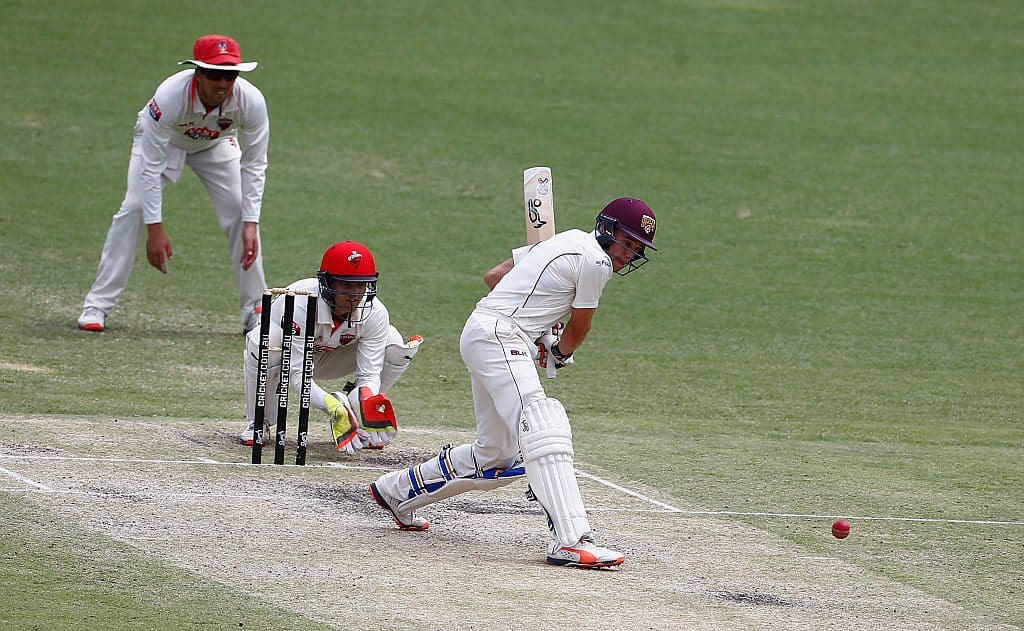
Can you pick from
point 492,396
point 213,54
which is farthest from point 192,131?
point 492,396

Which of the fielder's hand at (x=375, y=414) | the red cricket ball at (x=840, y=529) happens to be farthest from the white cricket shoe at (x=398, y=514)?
the red cricket ball at (x=840, y=529)

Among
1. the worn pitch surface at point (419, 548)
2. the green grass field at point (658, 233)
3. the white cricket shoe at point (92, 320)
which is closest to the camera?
the worn pitch surface at point (419, 548)

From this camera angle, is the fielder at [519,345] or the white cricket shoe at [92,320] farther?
the white cricket shoe at [92,320]

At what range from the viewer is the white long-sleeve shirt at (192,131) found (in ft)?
34.8

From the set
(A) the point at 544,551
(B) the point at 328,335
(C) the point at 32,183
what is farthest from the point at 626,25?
(A) the point at 544,551

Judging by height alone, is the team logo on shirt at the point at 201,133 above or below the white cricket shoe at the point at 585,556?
above

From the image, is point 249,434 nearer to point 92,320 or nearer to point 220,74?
point 220,74

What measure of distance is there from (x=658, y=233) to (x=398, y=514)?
34.5ft

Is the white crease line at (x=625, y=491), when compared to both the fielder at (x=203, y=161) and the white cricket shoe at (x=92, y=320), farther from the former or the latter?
the white cricket shoe at (x=92, y=320)

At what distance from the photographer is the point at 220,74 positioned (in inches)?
404

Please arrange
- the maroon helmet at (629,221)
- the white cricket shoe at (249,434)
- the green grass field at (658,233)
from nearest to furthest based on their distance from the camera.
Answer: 1. the maroon helmet at (629,221)
2. the green grass field at (658,233)
3. the white cricket shoe at (249,434)

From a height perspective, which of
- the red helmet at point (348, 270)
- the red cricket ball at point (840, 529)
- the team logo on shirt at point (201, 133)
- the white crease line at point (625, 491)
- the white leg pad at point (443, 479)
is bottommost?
the white crease line at point (625, 491)

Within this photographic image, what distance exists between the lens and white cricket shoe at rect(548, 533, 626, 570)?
623 centimetres

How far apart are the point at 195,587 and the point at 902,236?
13.2m
